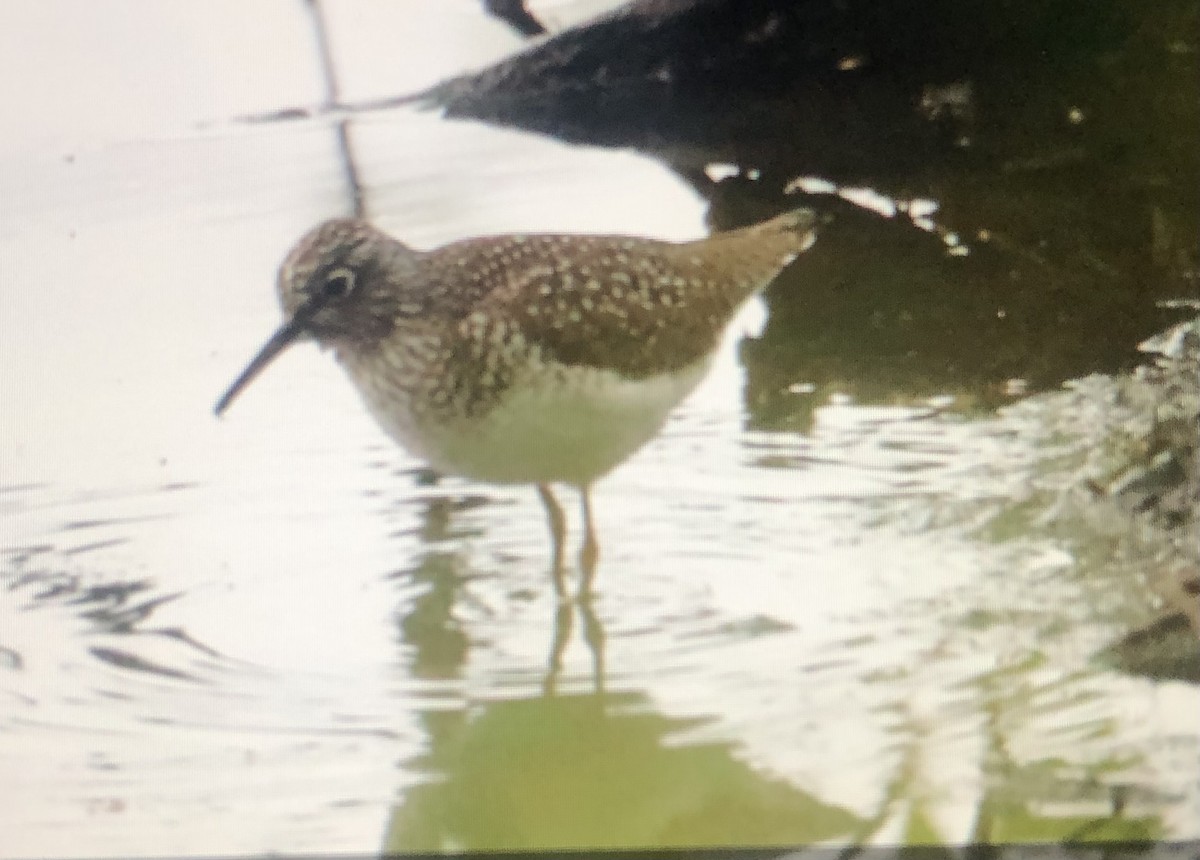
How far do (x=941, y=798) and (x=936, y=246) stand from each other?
1.98ft

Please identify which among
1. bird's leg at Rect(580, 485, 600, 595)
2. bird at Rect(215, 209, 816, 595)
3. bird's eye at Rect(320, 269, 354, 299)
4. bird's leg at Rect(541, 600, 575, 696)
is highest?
bird's eye at Rect(320, 269, 354, 299)

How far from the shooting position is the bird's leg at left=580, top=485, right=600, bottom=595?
1.13 meters

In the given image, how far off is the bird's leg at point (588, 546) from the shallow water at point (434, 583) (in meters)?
0.01

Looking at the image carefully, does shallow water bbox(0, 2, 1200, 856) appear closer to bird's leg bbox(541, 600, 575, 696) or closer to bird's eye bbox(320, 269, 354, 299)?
bird's leg bbox(541, 600, 575, 696)

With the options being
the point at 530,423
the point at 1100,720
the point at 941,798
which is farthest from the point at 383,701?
the point at 1100,720

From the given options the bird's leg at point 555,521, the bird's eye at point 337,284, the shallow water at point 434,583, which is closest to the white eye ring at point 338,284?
the bird's eye at point 337,284

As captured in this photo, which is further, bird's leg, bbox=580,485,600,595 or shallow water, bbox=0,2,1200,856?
bird's leg, bbox=580,485,600,595

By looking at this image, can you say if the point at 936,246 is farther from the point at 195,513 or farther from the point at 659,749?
the point at 195,513

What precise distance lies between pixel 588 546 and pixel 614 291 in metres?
0.22

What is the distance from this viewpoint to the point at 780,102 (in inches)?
53.8

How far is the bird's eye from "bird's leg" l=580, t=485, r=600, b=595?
263 millimetres

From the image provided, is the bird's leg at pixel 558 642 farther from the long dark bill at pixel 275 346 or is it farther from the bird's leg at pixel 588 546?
the long dark bill at pixel 275 346

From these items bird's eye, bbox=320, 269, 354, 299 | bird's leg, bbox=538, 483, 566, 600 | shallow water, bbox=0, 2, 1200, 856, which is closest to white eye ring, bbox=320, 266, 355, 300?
bird's eye, bbox=320, 269, 354, 299

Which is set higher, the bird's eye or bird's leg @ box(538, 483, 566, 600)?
the bird's eye
